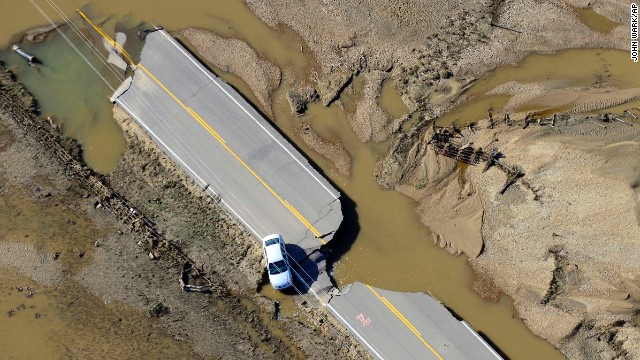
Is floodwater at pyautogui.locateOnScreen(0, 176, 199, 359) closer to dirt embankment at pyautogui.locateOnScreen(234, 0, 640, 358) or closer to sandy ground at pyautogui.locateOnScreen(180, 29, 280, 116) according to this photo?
sandy ground at pyautogui.locateOnScreen(180, 29, 280, 116)

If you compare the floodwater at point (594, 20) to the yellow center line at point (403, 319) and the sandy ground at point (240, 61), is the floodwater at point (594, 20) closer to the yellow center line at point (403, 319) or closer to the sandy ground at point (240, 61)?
the sandy ground at point (240, 61)

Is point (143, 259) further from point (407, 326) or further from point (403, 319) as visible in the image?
point (407, 326)

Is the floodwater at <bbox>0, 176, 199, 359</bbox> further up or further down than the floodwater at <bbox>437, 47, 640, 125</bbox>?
further down

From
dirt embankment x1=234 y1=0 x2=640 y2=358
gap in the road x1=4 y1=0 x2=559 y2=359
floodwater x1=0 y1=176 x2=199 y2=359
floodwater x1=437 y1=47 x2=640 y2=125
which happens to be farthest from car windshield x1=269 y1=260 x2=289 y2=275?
floodwater x1=437 y1=47 x2=640 y2=125

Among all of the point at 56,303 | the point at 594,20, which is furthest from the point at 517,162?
the point at 56,303

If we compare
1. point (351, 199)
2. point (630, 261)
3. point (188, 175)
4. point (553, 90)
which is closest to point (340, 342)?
point (351, 199)

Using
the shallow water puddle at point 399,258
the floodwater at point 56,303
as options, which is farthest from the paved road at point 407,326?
the floodwater at point 56,303
